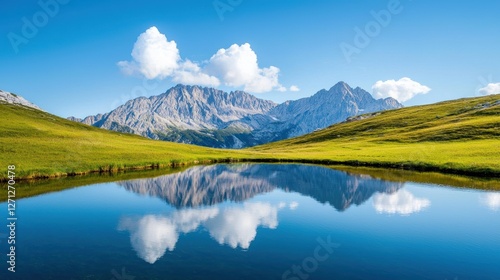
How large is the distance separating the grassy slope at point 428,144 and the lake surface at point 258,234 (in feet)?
78.9

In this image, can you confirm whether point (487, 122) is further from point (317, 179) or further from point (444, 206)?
point (444, 206)

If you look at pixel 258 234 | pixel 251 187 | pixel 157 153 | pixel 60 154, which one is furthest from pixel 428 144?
pixel 60 154

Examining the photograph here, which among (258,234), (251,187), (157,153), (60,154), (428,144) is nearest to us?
(258,234)

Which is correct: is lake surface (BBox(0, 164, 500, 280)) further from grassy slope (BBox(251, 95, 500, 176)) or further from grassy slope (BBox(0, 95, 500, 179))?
grassy slope (BBox(251, 95, 500, 176))

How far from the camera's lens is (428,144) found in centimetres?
9856

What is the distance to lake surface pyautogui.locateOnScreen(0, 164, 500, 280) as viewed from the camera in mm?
20062

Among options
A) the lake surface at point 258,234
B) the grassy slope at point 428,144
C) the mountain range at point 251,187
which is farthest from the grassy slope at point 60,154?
the grassy slope at point 428,144

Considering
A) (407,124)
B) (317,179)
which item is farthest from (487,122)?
(317,179)

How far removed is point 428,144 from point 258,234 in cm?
8869

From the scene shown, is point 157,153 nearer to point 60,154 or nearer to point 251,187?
point 60,154

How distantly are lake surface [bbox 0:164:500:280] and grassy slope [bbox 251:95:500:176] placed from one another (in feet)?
78.9

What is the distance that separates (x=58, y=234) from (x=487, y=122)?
124420 mm

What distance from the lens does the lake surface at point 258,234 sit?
20.1 meters

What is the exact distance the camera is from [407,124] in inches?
5940
